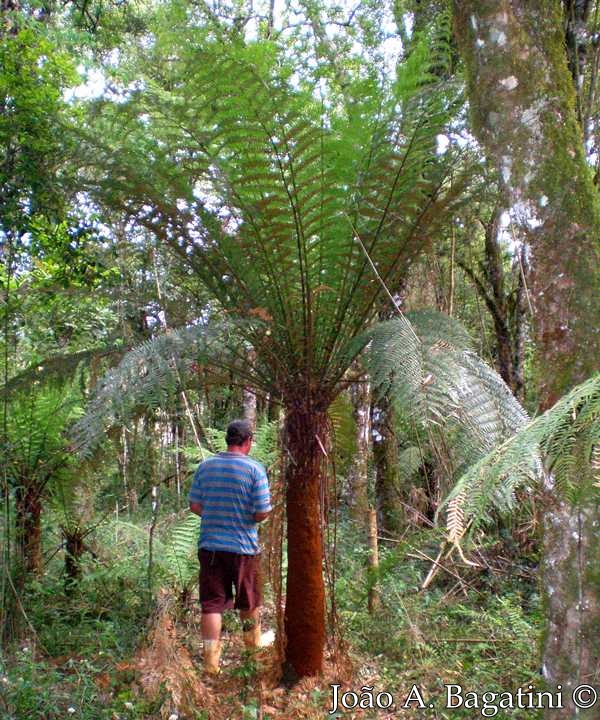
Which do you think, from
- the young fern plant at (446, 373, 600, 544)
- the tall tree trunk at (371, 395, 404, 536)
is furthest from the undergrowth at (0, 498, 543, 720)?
the young fern plant at (446, 373, 600, 544)

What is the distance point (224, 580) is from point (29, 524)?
58.9 inches

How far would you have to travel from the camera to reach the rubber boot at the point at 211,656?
327 centimetres

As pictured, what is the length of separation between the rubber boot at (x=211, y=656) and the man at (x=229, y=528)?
5 centimetres

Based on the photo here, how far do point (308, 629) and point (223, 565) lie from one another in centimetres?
59

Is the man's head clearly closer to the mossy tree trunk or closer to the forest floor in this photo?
the forest floor

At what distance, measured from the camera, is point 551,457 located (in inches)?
51.9

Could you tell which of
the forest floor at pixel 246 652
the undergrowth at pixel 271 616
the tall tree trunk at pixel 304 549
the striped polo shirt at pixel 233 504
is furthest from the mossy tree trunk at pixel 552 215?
the striped polo shirt at pixel 233 504

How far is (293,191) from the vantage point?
2.91m

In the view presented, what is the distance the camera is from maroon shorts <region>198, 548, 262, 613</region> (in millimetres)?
3346

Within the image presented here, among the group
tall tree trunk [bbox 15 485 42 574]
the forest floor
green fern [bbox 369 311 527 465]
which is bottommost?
the forest floor

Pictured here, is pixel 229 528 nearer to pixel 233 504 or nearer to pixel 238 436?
pixel 233 504

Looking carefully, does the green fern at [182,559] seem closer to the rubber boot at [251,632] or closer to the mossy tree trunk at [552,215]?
the rubber boot at [251,632]

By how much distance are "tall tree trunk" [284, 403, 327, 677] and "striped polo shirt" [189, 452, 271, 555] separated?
0.21m

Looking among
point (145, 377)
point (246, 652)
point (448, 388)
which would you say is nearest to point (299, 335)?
point (145, 377)
